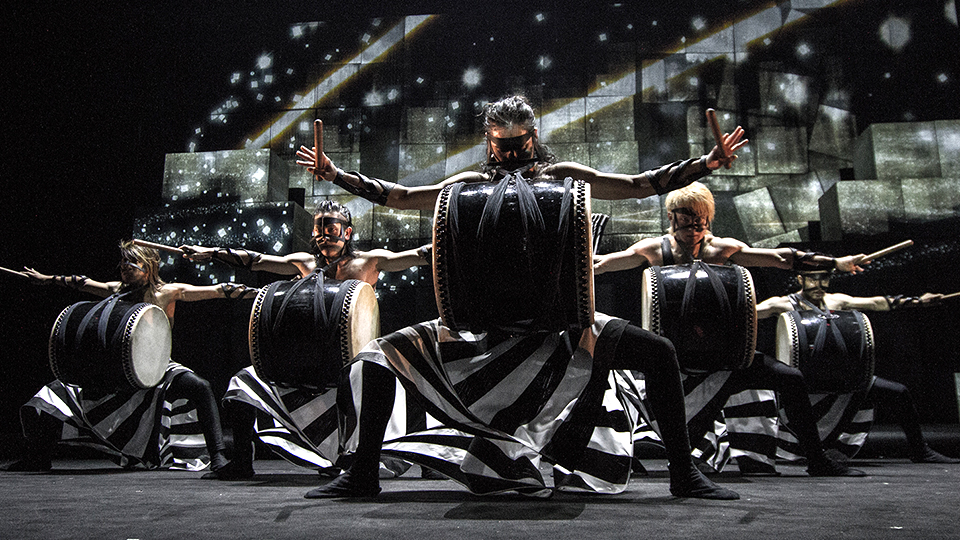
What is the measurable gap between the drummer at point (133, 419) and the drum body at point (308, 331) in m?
0.81

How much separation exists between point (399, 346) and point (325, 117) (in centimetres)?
417

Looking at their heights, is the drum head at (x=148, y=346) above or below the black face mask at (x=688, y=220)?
below

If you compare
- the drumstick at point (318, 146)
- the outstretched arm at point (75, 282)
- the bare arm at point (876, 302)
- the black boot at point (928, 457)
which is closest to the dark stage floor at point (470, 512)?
the drumstick at point (318, 146)

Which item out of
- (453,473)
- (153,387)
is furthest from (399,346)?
(153,387)

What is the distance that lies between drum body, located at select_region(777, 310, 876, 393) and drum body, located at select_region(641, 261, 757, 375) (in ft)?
3.31

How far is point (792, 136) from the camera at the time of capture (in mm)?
5418

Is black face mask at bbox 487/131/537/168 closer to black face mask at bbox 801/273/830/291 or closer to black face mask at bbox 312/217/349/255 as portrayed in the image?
black face mask at bbox 312/217/349/255

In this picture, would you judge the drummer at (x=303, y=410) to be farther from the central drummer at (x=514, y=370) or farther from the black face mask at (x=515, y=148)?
the black face mask at (x=515, y=148)

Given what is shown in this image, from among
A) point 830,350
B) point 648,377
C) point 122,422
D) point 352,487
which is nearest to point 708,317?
point 648,377

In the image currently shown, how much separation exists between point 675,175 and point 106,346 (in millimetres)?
2732

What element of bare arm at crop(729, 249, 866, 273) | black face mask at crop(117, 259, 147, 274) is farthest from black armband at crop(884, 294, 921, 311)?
black face mask at crop(117, 259, 147, 274)

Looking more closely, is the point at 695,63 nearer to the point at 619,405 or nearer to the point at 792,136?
the point at 792,136

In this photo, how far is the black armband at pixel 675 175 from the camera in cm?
188

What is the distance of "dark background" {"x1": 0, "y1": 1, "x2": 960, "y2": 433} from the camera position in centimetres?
454
